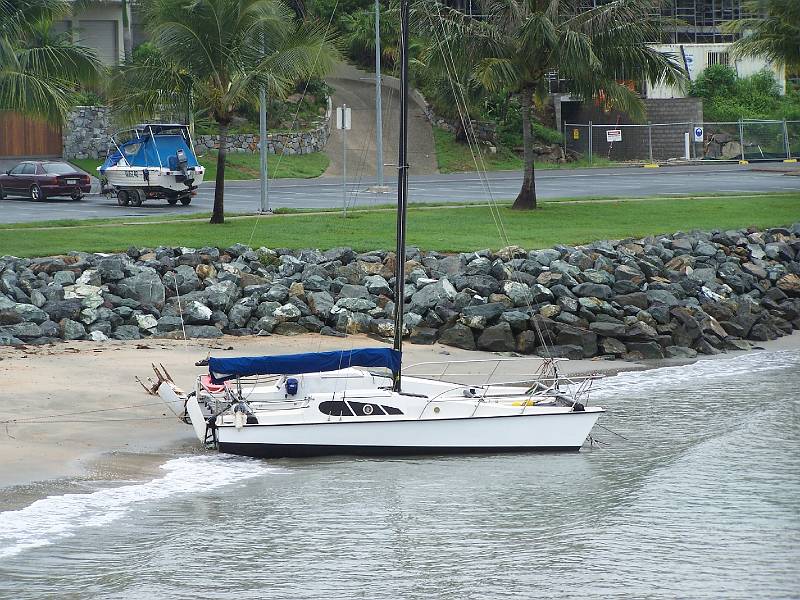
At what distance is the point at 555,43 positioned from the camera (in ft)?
116

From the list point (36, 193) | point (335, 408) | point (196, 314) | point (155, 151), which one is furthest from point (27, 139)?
point (335, 408)

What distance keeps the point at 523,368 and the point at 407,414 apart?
6553 mm

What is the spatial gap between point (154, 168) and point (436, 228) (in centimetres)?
1253

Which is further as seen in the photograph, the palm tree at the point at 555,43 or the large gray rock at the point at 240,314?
the palm tree at the point at 555,43

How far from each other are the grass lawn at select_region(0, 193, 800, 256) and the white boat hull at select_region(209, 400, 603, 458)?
12.9 meters

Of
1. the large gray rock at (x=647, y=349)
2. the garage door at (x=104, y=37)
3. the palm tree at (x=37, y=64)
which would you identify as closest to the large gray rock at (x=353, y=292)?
the large gray rock at (x=647, y=349)

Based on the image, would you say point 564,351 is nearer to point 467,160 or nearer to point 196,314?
point 196,314

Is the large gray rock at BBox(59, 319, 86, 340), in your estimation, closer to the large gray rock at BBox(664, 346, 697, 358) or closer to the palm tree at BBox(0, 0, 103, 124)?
the palm tree at BBox(0, 0, 103, 124)

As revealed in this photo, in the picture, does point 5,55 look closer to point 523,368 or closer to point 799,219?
point 523,368

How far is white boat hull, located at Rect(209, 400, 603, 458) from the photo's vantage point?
1697cm

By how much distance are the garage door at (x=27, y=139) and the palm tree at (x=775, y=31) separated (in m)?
30.2

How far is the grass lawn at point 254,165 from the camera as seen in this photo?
55.6 metres

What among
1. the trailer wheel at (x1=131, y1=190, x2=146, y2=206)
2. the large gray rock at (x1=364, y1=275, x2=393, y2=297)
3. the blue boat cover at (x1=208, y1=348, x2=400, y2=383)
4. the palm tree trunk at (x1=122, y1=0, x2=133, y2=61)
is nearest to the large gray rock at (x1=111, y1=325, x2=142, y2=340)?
the large gray rock at (x1=364, y1=275, x2=393, y2=297)

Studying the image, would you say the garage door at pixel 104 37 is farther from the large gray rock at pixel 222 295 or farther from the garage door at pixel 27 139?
the large gray rock at pixel 222 295
